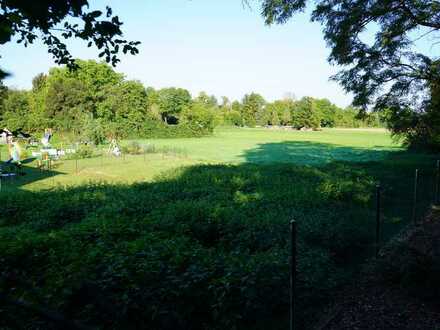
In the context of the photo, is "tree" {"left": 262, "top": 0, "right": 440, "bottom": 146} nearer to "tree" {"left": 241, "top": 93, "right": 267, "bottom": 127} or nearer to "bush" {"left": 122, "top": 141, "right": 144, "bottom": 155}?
"bush" {"left": 122, "top": 141, "right": 144, "bottom": 155}

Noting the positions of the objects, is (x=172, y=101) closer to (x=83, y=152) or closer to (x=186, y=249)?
(x=83, y=152)

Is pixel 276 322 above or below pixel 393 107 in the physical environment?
below

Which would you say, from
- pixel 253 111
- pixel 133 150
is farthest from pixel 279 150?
pixel 253 111

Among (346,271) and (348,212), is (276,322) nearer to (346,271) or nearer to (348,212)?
(346,271)

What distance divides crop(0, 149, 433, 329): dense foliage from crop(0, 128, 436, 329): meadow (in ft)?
0.06

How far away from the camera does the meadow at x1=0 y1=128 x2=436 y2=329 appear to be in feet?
13.8

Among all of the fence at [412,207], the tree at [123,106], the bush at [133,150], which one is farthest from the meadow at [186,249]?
the tree at [123,106]

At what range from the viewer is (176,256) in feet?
16.9

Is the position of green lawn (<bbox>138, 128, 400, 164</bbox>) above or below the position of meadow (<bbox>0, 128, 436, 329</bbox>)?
below

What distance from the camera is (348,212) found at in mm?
A: 10250

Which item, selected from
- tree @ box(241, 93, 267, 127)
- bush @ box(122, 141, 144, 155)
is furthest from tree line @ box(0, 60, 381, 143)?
tree @ box(241, 93, 267, 127)

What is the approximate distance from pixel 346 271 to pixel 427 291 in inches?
55.2

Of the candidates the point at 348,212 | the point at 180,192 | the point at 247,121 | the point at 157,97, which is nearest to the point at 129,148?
the point at 180,192

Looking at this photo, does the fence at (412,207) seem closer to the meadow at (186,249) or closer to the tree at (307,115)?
the meadow at (186,249)
